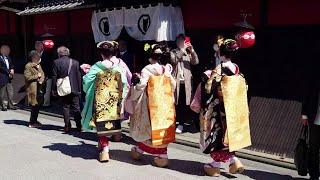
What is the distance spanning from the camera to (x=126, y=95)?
6.08 metres

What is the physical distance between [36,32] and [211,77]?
32.9ft

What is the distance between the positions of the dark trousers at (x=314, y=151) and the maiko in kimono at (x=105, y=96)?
2.84 meters

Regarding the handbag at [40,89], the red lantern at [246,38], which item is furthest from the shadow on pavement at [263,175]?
the handbag at [40,89]

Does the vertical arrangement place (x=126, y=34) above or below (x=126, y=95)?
above

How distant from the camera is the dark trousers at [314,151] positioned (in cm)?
477

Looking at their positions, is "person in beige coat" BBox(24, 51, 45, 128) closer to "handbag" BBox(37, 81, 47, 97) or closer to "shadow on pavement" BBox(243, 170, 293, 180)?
"handbag" BBox(37, 81, 47, 97)

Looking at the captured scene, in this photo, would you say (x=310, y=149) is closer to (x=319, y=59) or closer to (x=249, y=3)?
(x=319, y=59)

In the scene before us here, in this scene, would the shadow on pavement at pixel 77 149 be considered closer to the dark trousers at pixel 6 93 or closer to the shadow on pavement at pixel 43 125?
the shadow on pavement at pixel 43 125

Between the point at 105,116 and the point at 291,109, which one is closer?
the point at 105,116

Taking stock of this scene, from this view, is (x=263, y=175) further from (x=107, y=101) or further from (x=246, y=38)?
(x=107, y=101)

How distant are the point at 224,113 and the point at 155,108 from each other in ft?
3.46

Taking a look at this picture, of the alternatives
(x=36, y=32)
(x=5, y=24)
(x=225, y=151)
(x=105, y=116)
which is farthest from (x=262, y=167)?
(x=5, y=24)

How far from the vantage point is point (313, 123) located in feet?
15.5

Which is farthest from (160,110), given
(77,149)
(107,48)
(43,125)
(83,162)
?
(43,125)
